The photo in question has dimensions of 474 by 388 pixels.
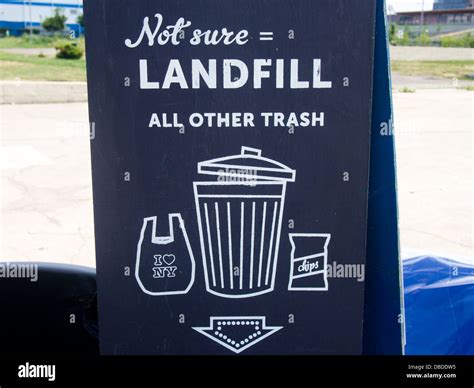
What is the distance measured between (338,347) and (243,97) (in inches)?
31.4

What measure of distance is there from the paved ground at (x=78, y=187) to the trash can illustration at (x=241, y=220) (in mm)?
1744

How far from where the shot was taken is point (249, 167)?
1.87 m

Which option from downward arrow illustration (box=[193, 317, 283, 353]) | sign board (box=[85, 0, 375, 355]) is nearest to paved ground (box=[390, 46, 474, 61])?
sign board (box=[85, 0, 375, 355])

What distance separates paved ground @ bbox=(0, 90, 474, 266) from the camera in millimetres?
6031

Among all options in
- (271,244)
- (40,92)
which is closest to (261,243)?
(271,244)

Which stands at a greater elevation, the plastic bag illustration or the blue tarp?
the plastic bag illustration

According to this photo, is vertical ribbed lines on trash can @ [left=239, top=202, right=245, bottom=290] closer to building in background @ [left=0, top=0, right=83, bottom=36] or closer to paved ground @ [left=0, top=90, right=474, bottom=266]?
paved ground @ [left=0, top=90, right=474, bottom=266]

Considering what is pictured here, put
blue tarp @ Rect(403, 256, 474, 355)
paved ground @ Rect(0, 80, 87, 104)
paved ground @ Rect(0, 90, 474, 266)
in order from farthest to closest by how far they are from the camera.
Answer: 1. paved ground @ Rect(0, 80, 87, 104)
2. paved ground @ Rect(0, 90, 474, 266)
3. blue tarp @ Rect(403, 256, 474, 355)

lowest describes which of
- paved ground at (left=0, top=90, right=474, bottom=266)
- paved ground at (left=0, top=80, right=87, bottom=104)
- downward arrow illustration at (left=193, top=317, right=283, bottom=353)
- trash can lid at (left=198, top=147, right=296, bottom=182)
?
paved ground at (left=0, top=90, right=474, bottom=266)

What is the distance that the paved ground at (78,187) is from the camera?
6.03 meters

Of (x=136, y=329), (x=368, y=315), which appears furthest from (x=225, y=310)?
(x=368, y=315)

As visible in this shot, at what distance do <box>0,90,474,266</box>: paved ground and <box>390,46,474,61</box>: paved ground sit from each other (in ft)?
41.1

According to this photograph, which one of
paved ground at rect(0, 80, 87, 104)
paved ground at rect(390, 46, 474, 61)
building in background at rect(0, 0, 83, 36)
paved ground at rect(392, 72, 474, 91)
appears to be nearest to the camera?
paved ground at rect(0, 80, 87, 104)

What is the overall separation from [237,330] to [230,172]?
0.48m
